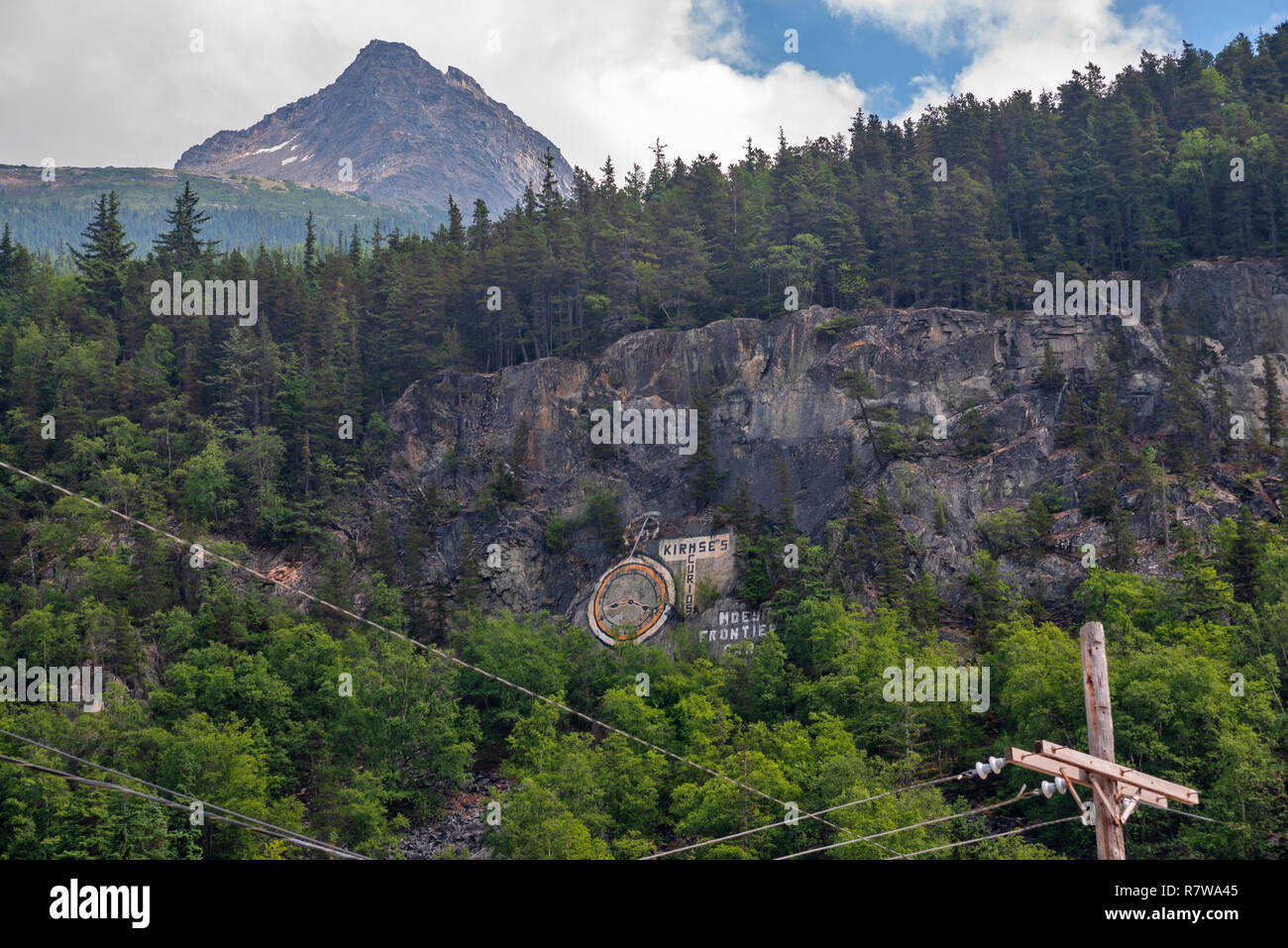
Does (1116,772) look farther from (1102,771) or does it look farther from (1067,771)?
(1067,771)

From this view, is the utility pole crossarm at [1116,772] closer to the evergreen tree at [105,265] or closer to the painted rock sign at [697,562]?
the painted rock sign at [697,562]

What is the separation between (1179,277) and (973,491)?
17717 mm

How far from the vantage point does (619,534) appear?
59.2 m

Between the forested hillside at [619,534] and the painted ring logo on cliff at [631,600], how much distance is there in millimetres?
1689

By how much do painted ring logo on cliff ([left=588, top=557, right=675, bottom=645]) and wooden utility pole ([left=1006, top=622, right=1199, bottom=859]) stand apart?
38278 mm

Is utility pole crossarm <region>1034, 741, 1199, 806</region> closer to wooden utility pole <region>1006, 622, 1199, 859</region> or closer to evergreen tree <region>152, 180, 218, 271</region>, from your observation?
wooden utility pole <region>1006, 622, 1199, 859</region>

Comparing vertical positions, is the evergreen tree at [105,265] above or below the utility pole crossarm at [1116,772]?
above

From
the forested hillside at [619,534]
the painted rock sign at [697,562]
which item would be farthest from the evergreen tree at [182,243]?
the painted rock sign at [697,562]

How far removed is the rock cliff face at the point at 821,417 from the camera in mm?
56281

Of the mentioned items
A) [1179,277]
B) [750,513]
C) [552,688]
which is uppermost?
[1179,277]

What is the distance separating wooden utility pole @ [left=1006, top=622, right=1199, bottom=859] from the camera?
16.6 metres

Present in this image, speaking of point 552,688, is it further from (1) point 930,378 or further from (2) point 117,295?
(2) point 117,295

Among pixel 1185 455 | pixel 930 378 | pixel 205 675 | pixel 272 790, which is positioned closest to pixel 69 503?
pixel 205 675

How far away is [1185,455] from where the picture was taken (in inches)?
2108
